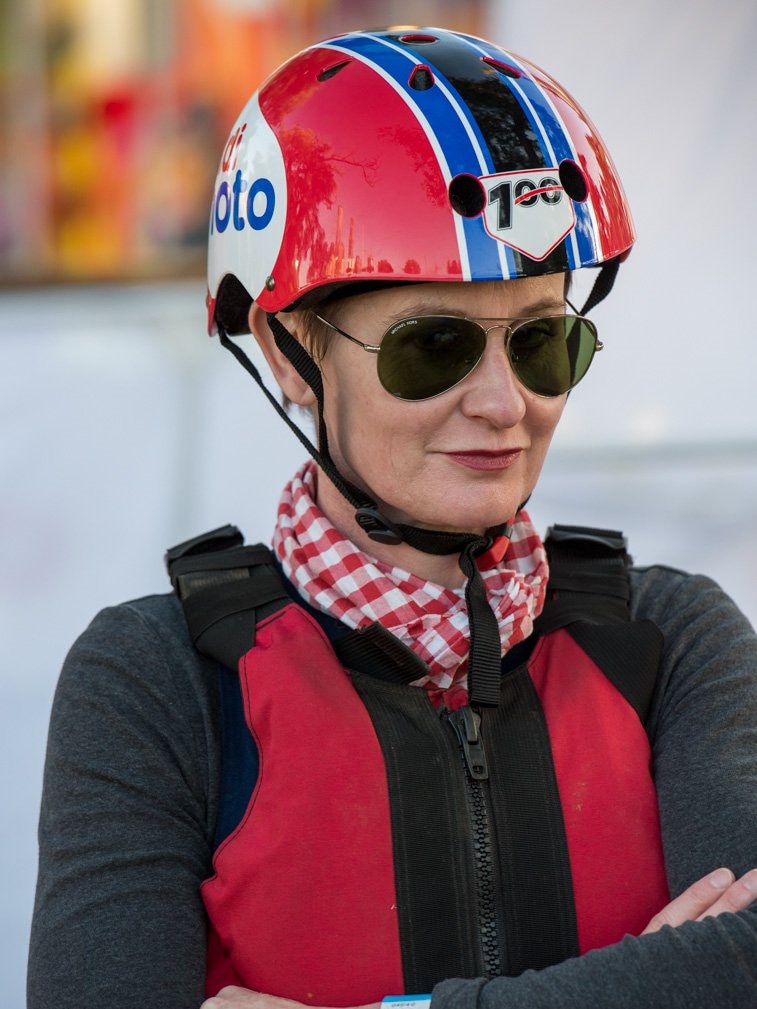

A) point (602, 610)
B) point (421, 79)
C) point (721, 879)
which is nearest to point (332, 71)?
point (421, 79)

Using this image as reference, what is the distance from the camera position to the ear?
7.49 ft

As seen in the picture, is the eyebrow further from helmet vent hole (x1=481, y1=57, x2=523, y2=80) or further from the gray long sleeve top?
the gray long sleeve top

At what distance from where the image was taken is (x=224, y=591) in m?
2.23

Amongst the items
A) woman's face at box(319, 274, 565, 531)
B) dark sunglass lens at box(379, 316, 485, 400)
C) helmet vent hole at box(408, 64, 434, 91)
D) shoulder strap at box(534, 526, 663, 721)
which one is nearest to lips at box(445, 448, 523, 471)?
woman's face at box(319, 274, 565, 531)

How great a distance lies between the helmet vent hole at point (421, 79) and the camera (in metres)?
2.22

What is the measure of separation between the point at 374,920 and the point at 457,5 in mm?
3236

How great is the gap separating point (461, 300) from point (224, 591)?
0.59m

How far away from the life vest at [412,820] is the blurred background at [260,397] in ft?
5.53

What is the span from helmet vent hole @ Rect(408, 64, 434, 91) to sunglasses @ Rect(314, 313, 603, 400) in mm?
414

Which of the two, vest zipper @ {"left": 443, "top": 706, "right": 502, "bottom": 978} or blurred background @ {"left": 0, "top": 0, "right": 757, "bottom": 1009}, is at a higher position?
blurred background @ {"left": 0, "top": 0, "right": 757, "bottom": 1009}

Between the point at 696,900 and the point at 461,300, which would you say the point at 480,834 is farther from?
the point at 461,300

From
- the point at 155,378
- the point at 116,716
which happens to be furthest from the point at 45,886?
the point at 155,378

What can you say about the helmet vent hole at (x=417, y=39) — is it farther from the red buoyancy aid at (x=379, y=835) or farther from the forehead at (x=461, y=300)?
the red buoyancy aid at (x=379, y=835)

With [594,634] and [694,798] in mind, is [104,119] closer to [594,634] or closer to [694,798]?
[594,634]
